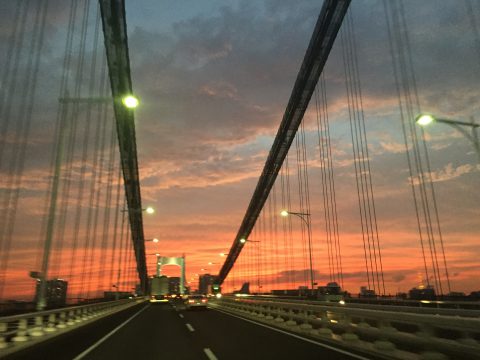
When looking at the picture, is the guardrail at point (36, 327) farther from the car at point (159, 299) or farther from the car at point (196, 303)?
the car at point (159, 299)

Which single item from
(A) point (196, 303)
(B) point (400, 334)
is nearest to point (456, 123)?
(B) point (400, 334)

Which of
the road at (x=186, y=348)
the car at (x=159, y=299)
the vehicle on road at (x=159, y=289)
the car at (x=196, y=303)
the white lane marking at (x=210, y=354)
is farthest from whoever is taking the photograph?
the vehicle on road at (x=159, y=289)

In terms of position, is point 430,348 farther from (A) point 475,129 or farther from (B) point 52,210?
(B) point 52,210

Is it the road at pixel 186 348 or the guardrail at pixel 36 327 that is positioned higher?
the guardrail at pixel 36 327

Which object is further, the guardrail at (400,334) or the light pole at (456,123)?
the light pole at (456,123)

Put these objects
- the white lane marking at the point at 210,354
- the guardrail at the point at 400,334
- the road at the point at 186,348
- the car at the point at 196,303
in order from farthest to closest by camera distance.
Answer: the car at the point at 196,303, the road at the point at 186,348, the white lane marking at the point at 210,354, the guardrail at the point at 400,334

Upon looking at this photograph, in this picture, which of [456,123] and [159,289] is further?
[159,289]

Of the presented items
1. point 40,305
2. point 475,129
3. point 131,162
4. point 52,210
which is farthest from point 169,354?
point 131,162

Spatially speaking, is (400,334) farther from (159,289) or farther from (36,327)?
(159,289)

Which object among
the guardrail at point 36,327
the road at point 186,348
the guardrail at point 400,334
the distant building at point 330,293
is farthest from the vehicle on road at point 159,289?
the road at point 186,348

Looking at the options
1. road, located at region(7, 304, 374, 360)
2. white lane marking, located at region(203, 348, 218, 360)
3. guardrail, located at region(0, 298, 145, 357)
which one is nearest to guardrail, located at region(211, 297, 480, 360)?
road, located at region(7, 304, 374, 360)

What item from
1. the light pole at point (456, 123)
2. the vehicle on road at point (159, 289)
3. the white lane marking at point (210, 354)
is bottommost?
the white lane marking at point (210, 354)

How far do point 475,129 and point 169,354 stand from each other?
41.4ft

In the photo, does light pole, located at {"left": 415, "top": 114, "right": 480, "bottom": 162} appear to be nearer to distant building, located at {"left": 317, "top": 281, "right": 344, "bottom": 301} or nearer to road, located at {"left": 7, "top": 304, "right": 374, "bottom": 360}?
road, located at {"left": 7, "top": 304, "right": 374, "bottom": 360}
